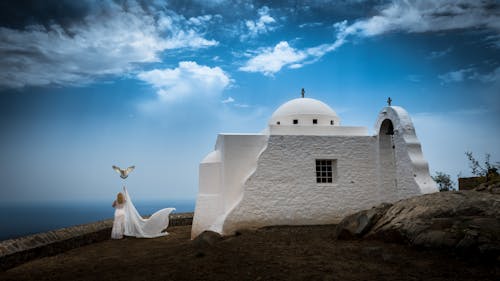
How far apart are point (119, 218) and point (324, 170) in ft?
26.2

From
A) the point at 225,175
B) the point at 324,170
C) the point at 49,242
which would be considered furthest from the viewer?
the point at 324,170

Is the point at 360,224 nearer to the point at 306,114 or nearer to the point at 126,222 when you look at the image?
the point at 306,114

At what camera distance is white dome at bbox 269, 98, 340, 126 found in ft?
47.2

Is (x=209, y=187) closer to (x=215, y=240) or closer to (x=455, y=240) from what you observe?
(x=215, y=240)

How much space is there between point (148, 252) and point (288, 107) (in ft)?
28.4

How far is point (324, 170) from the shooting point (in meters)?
12.6

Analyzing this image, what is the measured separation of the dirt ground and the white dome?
18.2 ft

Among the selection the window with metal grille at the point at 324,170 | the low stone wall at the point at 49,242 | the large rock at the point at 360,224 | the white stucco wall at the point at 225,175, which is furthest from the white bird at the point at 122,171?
the large rock at the point at 360,224

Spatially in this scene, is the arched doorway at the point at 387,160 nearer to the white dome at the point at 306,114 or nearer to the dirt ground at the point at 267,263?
the white dome at the point at 306,114

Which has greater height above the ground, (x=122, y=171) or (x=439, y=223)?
(x=122, y=171)

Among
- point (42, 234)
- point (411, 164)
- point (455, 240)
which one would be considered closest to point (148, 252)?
point (42, 234)

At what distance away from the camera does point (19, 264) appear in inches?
330

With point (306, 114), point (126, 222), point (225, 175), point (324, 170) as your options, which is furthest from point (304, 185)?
point (126, 222)

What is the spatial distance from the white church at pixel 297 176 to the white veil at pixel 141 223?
1.83 meters
